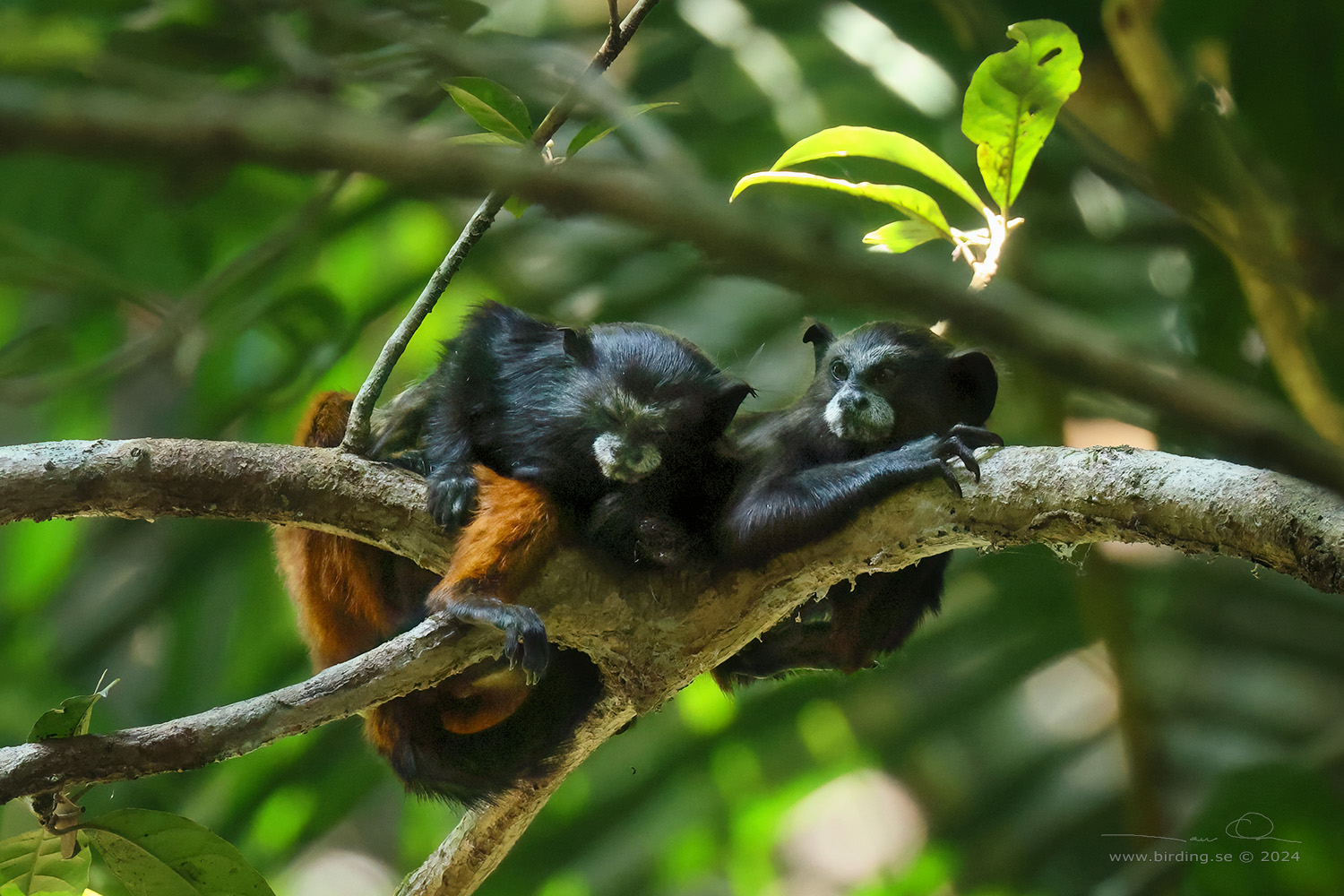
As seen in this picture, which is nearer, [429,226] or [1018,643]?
[429,226]

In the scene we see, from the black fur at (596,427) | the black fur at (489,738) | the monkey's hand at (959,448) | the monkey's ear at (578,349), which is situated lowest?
the black fur at (489,738)

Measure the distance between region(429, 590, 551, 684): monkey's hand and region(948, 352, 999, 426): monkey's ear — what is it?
3.71 ft

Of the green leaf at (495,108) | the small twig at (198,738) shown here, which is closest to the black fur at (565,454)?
the small twig at (198,738)

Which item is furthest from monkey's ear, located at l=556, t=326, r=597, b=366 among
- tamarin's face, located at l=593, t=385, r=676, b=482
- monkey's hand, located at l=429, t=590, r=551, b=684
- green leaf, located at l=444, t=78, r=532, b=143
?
monkey's hand, located at l=429, t=590, r=551, b=684

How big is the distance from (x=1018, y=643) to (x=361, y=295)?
219cm

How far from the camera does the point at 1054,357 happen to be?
40cm

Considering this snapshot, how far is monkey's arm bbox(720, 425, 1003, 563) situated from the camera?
180 centimetres

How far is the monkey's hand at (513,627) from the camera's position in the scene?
1.74m

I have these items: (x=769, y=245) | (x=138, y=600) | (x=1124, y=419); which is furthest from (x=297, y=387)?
(x=769, y=245)

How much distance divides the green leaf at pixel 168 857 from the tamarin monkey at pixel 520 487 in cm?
56

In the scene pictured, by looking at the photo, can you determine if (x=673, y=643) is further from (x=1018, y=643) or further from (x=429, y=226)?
(x=1018, y=643)

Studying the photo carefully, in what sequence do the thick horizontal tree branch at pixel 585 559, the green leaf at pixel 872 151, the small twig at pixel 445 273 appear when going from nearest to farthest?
the thick horizontal tree branch at pixel 585 559
the small twig at pixel 445 273
the green leaf at pixel 872 151
